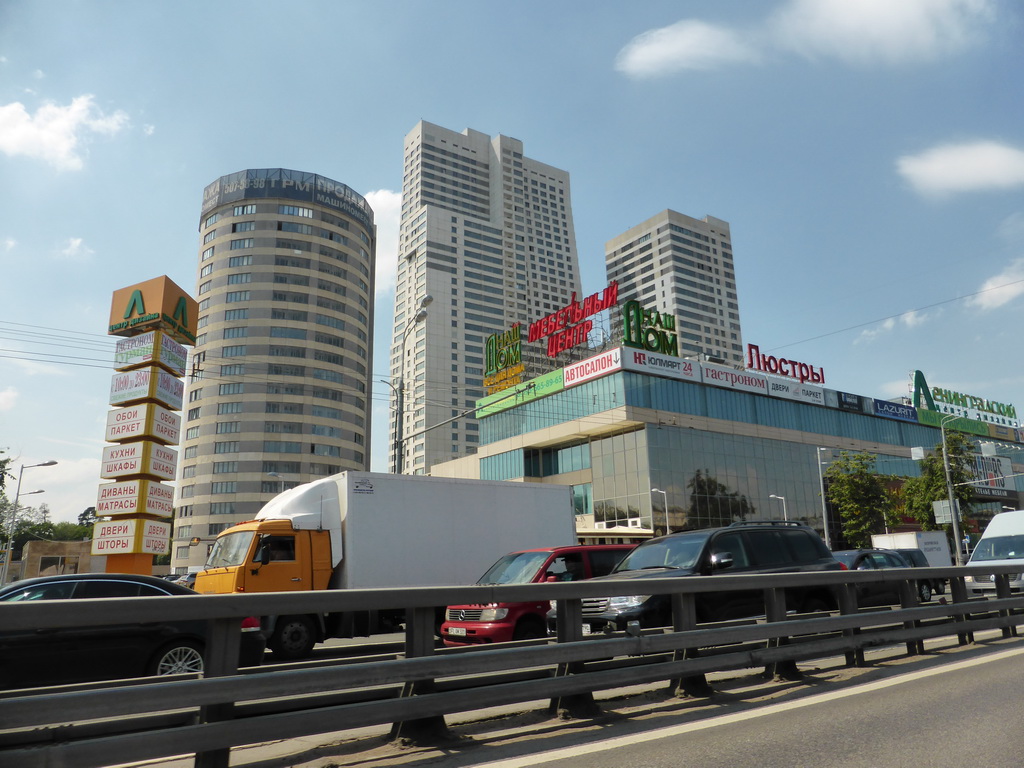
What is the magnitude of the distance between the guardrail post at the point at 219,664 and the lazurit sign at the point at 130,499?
3032cm

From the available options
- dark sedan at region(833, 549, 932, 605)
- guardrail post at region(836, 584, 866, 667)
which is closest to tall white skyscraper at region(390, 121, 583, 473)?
dark sedan at region(833, 549, 932, 605)

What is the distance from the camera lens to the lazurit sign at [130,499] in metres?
31.3

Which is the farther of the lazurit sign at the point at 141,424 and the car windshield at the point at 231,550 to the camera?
the lazurit sign at the point at 141,424

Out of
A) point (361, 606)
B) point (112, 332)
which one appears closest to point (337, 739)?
point (361, 606)

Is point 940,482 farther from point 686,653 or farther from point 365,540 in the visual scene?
point 686,653

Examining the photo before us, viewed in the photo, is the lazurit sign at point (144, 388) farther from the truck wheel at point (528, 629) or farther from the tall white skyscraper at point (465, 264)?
the tall white skyscraper at point (465, 264)

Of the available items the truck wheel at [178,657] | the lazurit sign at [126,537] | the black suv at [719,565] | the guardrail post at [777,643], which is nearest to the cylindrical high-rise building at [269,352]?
the lazurit sign at [126,537]

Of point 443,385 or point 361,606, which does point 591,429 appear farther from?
point 443,385

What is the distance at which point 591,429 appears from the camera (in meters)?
58.2

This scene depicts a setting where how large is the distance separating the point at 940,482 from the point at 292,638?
176ft

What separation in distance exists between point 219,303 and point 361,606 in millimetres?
94946

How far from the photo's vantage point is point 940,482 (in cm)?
5284

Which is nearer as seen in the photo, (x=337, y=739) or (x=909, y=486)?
(x=337, y=739)

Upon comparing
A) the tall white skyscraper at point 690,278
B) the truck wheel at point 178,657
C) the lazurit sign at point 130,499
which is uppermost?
the tall white skyscraper at point 690,278
